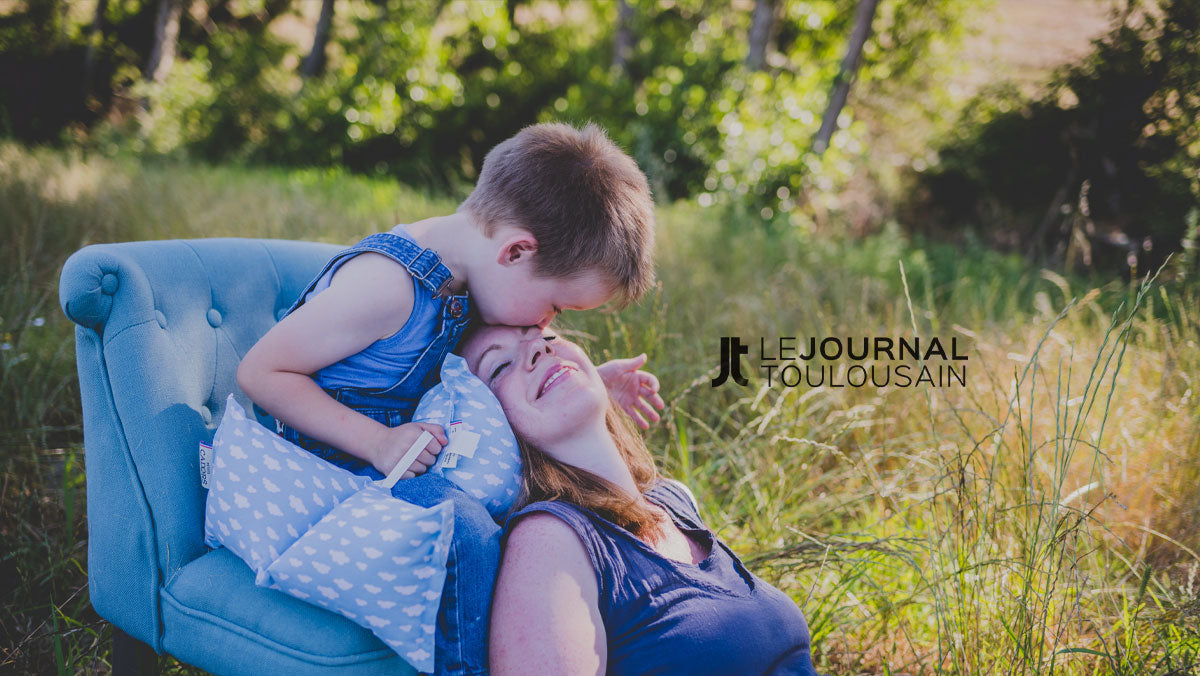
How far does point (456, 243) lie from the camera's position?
1.69 meters

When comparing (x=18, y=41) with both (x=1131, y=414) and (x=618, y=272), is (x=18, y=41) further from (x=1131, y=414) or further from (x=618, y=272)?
(x=1131, y=414)

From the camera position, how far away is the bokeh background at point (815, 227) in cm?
185

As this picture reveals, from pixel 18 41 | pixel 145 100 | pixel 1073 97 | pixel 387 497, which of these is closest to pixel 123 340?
pixel 387 497

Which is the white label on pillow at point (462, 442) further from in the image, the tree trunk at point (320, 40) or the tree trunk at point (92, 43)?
the tree trunk at point (92, 43)

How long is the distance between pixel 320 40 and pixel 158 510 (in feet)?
37.1

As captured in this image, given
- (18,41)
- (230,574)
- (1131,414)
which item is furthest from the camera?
(18,41)

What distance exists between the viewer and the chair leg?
1.49 metres

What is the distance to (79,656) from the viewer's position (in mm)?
1683

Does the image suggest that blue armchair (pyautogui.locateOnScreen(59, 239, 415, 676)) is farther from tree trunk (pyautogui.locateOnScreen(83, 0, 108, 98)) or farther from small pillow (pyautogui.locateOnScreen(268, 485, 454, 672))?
tree trunk (pyautogui.locateOnScreen(83, 0, 108, 98))

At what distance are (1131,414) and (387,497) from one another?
2.50 metres

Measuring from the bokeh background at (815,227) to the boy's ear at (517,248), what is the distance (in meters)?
0.73

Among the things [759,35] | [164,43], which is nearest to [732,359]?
[759,35]

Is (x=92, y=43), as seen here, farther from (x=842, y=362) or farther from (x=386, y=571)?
(x=386, y=571)

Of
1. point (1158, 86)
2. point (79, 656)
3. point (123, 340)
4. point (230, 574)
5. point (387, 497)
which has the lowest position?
point (79, 656)
